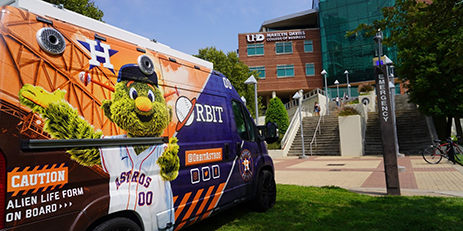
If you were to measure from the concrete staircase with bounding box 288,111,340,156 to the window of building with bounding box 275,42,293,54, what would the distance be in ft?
74.9

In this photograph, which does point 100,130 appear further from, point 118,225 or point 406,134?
point 406,134

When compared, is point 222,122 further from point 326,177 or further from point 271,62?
point 271,62

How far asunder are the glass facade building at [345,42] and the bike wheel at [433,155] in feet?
103

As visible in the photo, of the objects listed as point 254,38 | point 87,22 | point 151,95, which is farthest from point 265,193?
point 254,38

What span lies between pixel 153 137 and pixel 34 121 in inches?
47.2

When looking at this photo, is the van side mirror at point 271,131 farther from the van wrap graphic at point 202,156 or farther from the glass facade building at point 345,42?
the glass facade building at point 345,42

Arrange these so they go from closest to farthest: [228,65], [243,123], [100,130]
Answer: [100,130] → [243,123] → [228,65]

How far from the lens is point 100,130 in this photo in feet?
9.23

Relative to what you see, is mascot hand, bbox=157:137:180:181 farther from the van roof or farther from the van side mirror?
the van side mirror

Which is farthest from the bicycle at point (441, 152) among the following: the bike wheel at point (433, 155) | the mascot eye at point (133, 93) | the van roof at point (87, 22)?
the mascot eye at point (133, 93)

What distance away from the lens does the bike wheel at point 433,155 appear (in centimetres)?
1331

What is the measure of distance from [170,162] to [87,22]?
5.39ft

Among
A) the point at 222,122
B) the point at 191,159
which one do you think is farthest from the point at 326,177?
the point at 191,159

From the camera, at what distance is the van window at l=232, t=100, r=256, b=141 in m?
5.05
